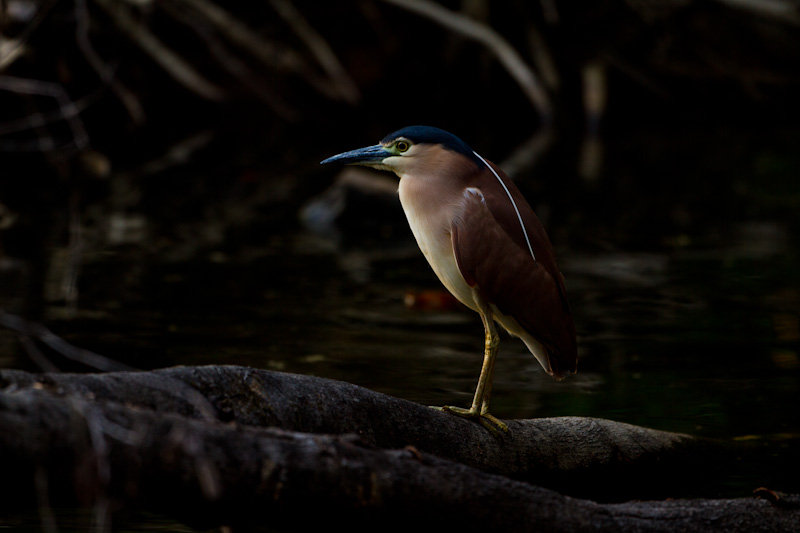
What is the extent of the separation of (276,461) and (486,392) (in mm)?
1514

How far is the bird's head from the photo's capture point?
3508 millimetres

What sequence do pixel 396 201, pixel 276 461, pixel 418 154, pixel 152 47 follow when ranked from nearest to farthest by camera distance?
pixel 276 461, pixel 418 154, pixel 396 201, pixel 152 47

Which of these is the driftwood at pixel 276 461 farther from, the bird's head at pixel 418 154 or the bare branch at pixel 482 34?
the bare branch at pixel 482 34

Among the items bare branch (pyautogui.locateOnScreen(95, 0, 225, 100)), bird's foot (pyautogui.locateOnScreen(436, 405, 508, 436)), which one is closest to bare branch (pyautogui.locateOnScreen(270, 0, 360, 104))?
bare branch (pyautogui.locateOnScreen(95, 0, 225, 100))

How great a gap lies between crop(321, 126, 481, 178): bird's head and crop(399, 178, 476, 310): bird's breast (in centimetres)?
6

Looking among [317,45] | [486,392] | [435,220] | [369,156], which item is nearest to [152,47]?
[317,45]

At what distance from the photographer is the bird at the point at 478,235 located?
3.49 m

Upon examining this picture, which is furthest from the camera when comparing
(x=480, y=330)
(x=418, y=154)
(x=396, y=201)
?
(x=396, y=201)

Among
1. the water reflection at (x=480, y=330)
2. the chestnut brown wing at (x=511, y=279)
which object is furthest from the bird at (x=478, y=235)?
the water reflection at (x=480, y=330)

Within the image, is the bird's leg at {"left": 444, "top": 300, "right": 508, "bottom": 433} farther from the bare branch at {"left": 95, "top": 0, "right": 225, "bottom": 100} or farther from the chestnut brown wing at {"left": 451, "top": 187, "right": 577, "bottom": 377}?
the bare branch at {"left": 95, "top": 0, "right": 225, "bottom": 100}

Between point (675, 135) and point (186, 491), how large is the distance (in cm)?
1640

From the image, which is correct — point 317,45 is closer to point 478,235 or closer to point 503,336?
point 503,336

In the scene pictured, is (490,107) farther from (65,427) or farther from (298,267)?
(65,427)

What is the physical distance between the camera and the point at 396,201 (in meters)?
9.99
